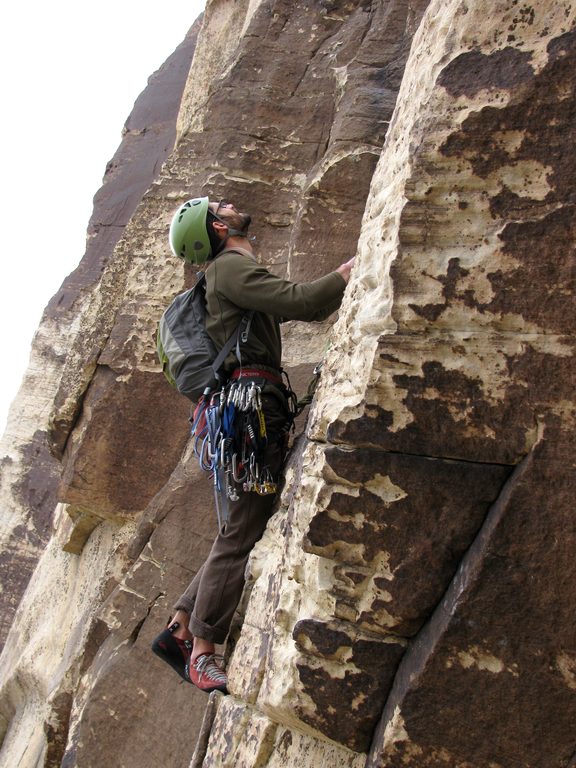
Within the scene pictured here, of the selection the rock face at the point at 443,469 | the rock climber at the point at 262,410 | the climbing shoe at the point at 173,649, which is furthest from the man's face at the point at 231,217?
the climbing shoe at the point at 173,649

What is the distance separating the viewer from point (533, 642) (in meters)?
2.82

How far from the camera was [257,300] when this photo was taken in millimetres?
3912

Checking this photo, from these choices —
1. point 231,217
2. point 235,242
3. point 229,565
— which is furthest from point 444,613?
point 231,217

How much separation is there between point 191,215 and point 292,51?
2.54 m

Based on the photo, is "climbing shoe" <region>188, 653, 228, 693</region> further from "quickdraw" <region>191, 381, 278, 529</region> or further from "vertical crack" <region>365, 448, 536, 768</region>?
"vertical crack" <region>365, 448, 536, 768</region>

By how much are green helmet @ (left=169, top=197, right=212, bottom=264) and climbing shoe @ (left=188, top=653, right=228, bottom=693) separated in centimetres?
188

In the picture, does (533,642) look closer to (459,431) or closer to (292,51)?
(459,431)

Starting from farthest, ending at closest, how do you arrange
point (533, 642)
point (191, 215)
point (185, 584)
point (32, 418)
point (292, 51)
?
point (32, 418), point (292, 51), point (185, 584), point (191, 215), point (533, 642)

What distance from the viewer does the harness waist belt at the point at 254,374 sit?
3.96 metres

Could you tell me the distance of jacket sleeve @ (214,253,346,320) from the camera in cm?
386

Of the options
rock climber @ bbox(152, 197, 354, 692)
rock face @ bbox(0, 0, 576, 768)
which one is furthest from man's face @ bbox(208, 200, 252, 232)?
rock face @ bbox(0, 0, 576, 768)

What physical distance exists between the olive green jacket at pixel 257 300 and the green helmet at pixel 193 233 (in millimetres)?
139

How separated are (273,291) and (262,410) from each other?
542mm

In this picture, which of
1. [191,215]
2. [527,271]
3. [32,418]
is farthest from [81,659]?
[32,418]
